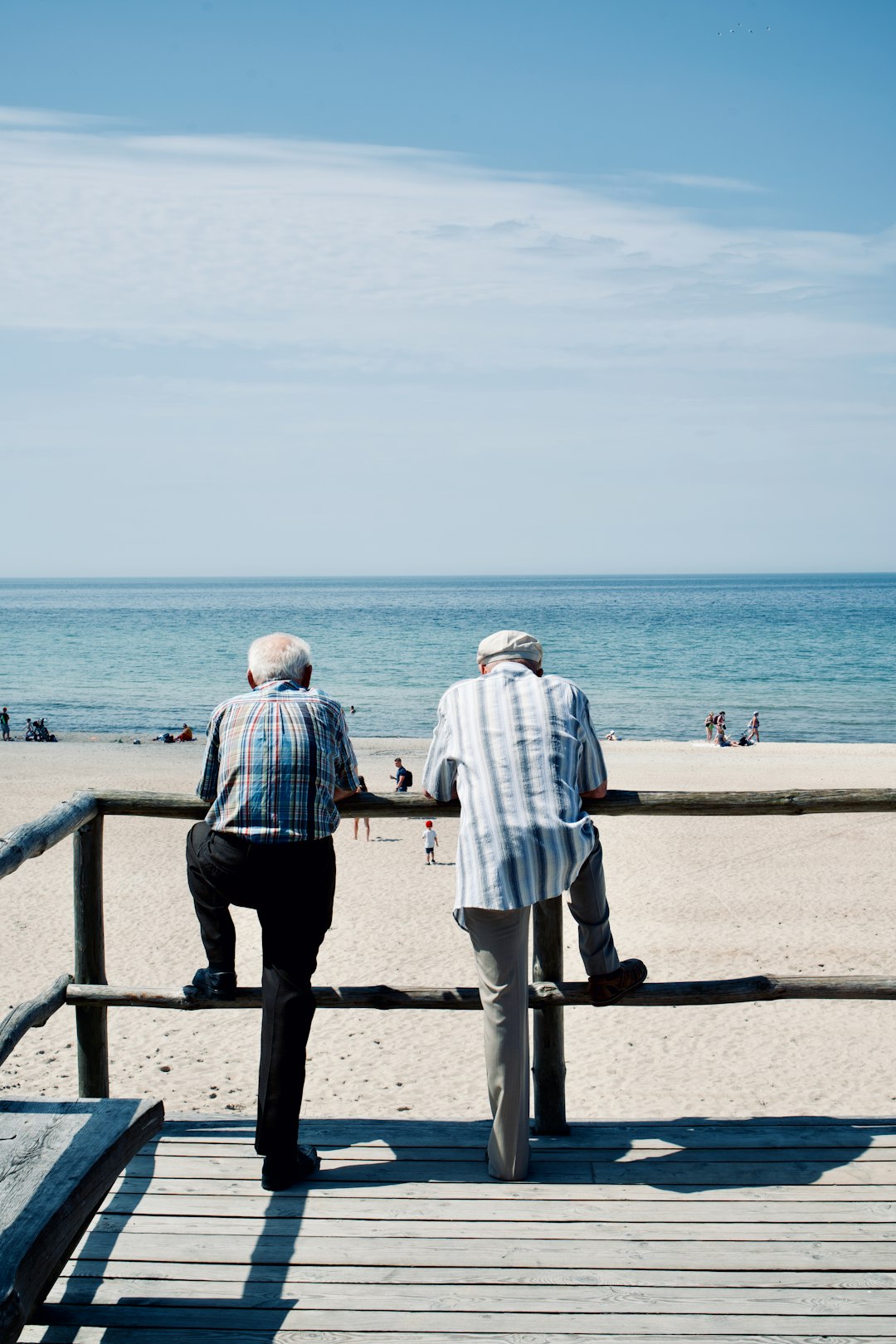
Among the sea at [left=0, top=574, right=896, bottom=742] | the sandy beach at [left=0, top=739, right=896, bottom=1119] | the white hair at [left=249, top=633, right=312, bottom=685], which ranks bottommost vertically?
the sandy beach at [left=0, top=739, right=896, bottom=1119]

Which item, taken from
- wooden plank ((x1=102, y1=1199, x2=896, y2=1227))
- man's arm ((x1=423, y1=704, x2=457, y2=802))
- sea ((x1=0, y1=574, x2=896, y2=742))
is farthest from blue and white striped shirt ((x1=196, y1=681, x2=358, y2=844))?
sea ((x1=0, y1=574, x2=896, y2=742))

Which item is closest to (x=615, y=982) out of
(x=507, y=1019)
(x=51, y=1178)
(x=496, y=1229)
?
(x=507, y=1019)

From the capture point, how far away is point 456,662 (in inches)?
2689

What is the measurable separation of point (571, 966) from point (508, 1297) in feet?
31.8

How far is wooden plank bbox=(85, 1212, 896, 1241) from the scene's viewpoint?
3146 mm

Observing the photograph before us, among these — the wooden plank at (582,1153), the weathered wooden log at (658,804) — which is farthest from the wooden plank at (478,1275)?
the weathered wooden log at (658,804)

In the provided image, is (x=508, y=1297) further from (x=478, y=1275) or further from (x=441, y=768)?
(x=441, y=768)

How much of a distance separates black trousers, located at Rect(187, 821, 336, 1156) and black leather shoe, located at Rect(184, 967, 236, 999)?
25cm

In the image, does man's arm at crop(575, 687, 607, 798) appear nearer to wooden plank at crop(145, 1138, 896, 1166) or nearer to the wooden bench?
wooden plank at crop(145, 1138, 896, 1166)

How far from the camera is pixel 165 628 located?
333 feet

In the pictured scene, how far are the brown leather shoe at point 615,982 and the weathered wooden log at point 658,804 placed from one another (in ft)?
1.68

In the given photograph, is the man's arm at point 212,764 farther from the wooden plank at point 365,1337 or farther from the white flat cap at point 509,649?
the wooden plank at point 365,1337

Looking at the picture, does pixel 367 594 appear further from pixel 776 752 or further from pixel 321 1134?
pixel 321 1134

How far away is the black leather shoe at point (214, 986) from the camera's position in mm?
3693
